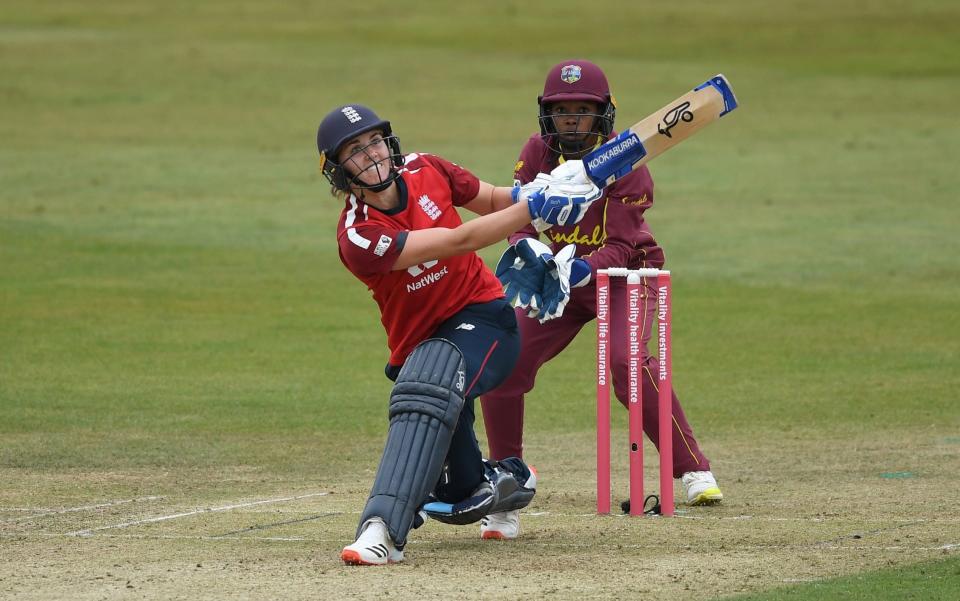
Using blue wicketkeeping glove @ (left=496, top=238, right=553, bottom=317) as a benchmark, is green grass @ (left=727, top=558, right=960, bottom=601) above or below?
below

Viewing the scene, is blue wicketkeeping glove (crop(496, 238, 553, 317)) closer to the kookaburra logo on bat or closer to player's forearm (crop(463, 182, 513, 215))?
player's forearm (crop(463, 182, 513, 215))

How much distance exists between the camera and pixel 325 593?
530 cm

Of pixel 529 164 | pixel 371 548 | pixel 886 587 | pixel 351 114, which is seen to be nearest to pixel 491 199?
pixel 351 114

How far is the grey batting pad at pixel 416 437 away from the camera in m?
5.94

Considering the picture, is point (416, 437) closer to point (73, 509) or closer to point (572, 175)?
point (572, 175)

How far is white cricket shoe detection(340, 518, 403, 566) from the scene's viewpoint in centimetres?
578

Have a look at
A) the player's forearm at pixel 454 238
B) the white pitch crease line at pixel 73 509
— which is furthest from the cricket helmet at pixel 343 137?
the white pitch crease line at pixel 73 509

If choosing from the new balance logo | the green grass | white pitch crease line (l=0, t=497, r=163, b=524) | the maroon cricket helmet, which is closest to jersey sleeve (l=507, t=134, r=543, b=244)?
the maroon cricket helmet

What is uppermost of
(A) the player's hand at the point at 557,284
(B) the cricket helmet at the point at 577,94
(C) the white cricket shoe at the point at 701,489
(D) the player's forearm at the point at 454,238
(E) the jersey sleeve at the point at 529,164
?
(B) the cricket helmet at the point at 577,94

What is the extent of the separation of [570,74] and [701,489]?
2.00m

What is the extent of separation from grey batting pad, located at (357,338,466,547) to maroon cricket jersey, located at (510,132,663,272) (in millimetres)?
1490

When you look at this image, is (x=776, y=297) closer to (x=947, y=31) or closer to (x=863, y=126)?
(x=863, y=126)

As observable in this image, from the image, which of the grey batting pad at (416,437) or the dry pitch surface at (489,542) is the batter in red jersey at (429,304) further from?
the dry pitch surface at (489,542)

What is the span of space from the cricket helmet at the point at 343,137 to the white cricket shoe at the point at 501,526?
146 cm
